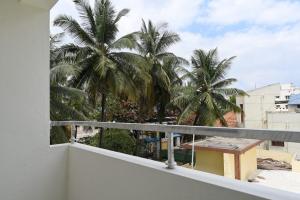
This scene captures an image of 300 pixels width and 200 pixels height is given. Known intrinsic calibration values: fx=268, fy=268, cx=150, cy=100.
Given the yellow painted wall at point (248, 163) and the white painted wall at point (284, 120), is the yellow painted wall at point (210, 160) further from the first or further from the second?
the white painted wall at point (284, 120)

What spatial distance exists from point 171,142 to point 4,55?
1.77 meters

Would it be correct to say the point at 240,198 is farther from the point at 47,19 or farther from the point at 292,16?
the point at 292,16

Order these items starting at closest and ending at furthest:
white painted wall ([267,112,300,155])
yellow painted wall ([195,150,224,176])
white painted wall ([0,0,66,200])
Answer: white painted wall ([0,0,66,200]) < yellow painted wall ([195,150,224,176]) < white painted wall ([267,112,300,155])

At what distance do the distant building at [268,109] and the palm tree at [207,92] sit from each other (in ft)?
6.64

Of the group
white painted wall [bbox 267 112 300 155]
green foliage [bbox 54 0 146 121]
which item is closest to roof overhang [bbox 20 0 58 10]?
green foliage [bbox 54 0 146 121]

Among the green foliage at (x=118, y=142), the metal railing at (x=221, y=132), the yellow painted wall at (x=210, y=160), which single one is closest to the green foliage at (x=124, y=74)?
the green foliage at (x=118, y=142)

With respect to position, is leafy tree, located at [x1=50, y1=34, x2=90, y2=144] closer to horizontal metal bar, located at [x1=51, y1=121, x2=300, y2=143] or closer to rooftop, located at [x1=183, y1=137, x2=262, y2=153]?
rooftop, located at [x1=183, y1=137, x2=262, y2=153]

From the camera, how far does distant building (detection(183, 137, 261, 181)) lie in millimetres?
2041

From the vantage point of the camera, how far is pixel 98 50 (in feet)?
40.5

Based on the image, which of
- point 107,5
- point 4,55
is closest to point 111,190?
point 4,55

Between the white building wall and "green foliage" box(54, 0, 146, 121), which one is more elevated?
"green foliage" box(54, 0, 146, 121)

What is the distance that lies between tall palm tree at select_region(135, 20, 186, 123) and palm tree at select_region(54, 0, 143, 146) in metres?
2.96

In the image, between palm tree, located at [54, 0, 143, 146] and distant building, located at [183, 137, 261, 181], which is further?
palm tree, located at [54, 0, 143, 146]

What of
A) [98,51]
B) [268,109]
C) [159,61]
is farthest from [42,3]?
[268,109]
